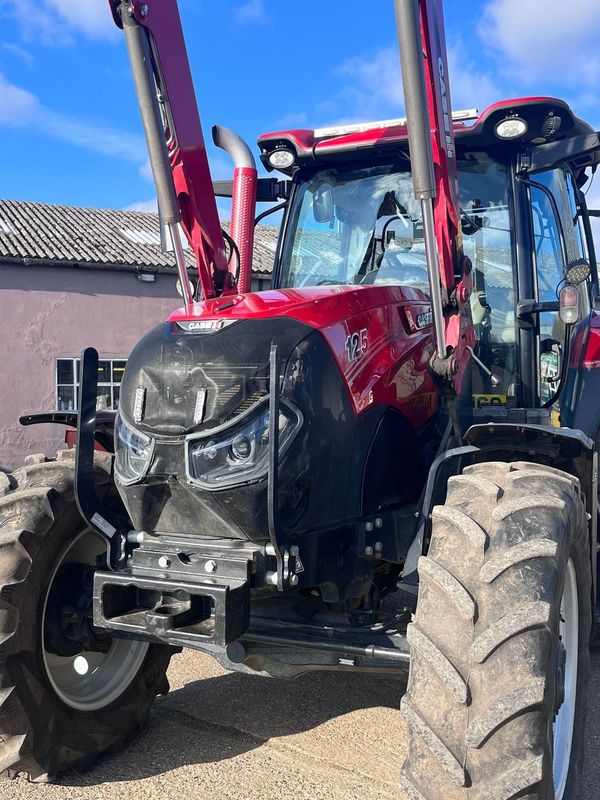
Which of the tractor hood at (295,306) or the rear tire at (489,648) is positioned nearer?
the rear tire at (489,648)

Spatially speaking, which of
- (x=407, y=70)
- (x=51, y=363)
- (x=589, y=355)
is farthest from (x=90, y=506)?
(x=51, y=363)

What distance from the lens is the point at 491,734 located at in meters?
2.43

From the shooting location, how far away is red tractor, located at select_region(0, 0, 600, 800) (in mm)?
2617

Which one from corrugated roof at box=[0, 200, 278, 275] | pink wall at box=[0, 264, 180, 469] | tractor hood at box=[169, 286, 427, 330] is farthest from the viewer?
corrugated roof at box=[0, 200, 278, 275]

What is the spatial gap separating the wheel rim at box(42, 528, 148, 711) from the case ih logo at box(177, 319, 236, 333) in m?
1.17

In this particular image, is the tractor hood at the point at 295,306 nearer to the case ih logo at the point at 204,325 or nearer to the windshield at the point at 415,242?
the case ih logo at the point at 204,325

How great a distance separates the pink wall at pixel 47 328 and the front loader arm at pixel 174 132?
513 inches

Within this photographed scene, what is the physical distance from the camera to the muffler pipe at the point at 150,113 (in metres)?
3.81

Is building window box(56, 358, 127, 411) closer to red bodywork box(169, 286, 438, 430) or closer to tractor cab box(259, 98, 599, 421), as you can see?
tractor cab box(259, 98, 599, 421)

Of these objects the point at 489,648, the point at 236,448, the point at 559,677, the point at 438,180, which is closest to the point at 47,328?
the point at 438,180

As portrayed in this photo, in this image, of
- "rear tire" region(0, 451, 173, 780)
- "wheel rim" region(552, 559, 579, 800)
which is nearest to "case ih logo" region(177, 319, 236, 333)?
"rear tire" region(0, 451, 173, 780)

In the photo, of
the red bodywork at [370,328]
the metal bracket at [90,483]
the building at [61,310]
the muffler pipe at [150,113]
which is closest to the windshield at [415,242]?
the red bodywork at [370,328]

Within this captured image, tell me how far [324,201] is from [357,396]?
191 cm

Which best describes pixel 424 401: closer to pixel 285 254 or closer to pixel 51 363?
pixel 285 254
